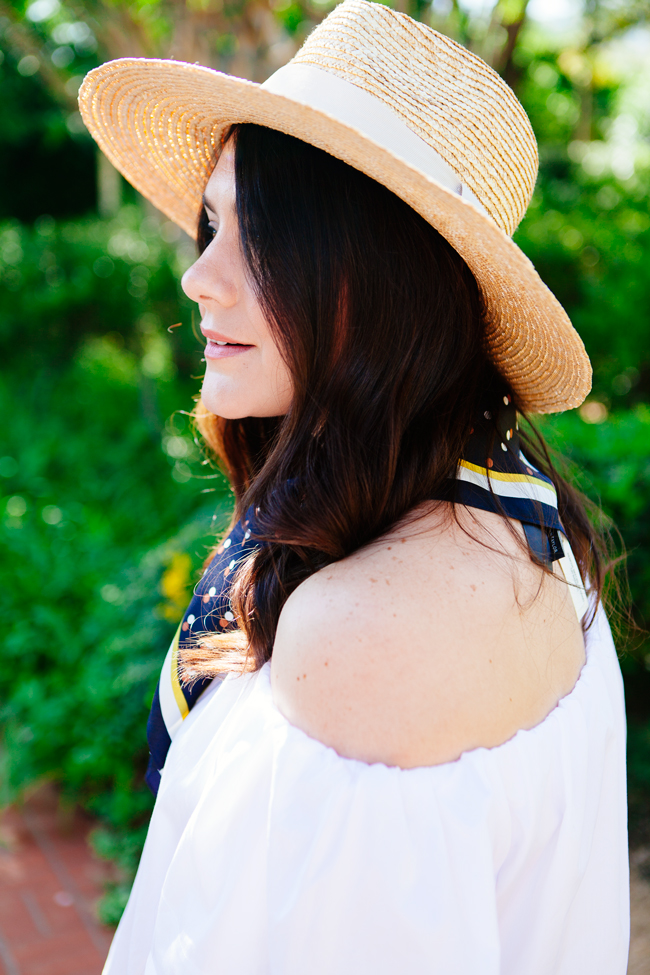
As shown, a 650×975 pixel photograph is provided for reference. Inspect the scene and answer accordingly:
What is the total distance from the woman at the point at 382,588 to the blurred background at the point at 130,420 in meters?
1.04

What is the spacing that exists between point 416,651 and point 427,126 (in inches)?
32.5

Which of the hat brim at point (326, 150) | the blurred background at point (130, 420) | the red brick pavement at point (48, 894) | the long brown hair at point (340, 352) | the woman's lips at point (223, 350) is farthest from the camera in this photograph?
the blurred background at point (130, 420)

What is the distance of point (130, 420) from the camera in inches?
232

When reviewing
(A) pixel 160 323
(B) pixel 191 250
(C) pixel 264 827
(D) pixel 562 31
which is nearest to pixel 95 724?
(C) pixel 264 827

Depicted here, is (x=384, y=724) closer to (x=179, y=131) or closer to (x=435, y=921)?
(x=435, y=921)

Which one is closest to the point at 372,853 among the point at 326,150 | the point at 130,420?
the point at 326,150

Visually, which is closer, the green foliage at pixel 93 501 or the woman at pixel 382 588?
the woman at pixel 382 588

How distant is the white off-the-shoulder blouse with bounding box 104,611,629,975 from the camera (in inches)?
38.4

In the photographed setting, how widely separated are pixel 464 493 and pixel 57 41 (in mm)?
10573

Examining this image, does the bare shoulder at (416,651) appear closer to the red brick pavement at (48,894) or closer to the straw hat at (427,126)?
the straw hat at (427,126)

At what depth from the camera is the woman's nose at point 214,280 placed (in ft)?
4.28

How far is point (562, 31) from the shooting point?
40.1 feet

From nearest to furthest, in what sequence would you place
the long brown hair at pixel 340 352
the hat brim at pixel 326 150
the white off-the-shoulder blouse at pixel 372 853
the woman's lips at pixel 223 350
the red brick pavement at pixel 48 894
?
the white off-the-shoulder blouse at pixel 372 853 → the hat brim at pixel 326 150 → the long brown hair at pixel 340 352 → the woman's lips at pixel 223 350 → the red brick pavement at pixel 48 894

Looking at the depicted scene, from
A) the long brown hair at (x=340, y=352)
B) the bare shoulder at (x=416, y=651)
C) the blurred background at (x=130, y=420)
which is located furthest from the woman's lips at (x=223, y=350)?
the blurred background at (x=130, y=420)
